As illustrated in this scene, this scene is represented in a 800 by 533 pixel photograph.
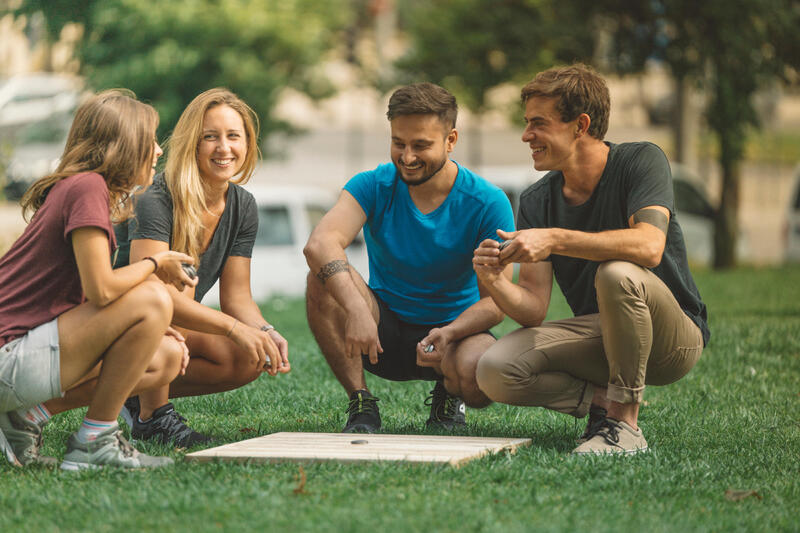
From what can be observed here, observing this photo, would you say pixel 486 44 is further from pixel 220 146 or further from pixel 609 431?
pixel 609 431

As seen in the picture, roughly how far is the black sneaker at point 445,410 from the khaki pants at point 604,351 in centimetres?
57

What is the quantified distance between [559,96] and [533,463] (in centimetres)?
154

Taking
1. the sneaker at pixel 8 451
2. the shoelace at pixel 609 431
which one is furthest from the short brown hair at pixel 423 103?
the sneaker at pixel 8 451

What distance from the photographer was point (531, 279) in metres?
4.64

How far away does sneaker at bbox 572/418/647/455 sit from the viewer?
4.22 meters

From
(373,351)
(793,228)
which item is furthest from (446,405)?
(793,228)

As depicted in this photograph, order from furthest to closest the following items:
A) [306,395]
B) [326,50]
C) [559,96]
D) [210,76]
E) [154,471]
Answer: [326,50] → [210,76] → [306,395] → [559,96] → [154,471]

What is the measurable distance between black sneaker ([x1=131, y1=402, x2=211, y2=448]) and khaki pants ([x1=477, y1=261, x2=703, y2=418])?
4.18 ft

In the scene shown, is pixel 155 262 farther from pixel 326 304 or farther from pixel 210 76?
pixel 210 76

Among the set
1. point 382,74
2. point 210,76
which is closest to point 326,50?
point 382,74

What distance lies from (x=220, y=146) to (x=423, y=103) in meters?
0.93

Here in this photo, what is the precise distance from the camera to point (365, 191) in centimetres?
502

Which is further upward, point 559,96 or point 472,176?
point 559,96

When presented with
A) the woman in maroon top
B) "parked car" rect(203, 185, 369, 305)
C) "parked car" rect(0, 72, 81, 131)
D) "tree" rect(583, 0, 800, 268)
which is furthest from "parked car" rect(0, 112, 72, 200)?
the woman in maroon top
